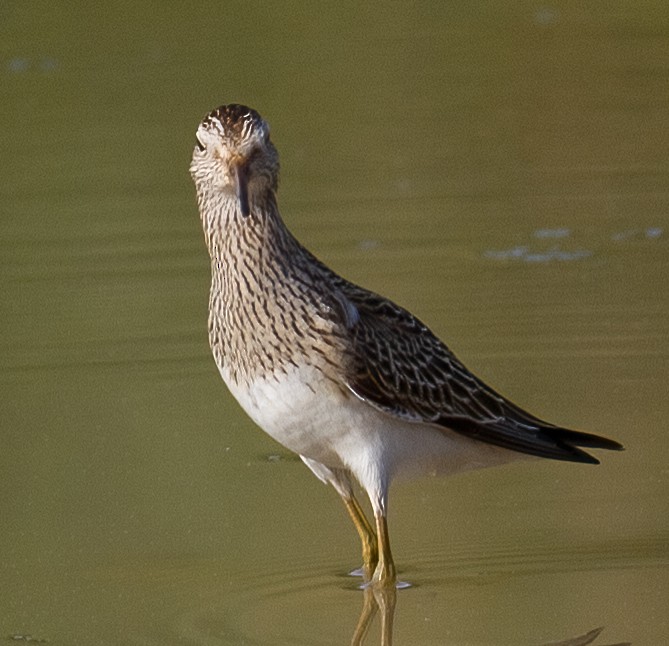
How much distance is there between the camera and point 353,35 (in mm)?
16141

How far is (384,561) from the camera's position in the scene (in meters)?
6.96

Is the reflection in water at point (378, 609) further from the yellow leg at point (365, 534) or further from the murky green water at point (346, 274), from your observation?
the yellow leg at point (365, 534)

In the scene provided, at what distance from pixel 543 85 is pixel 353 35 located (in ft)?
6.66

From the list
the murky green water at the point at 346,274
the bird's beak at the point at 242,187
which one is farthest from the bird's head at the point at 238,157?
the murky green water at the point at 346,274

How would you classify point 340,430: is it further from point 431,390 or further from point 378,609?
point 378,609

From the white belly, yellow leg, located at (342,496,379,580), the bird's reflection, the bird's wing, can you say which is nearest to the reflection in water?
the bird's reflection

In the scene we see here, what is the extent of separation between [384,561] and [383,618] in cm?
31

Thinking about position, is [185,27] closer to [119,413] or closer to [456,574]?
[119,413]

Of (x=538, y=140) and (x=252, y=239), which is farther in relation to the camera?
(x=538, y=140)

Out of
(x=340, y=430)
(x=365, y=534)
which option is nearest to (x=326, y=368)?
(x=340, y=430)

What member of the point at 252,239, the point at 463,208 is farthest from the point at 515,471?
the point at 463,208

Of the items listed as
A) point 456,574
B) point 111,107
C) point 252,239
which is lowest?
point 456,574

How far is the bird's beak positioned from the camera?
22.1 ft

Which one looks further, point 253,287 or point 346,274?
point 346,274
